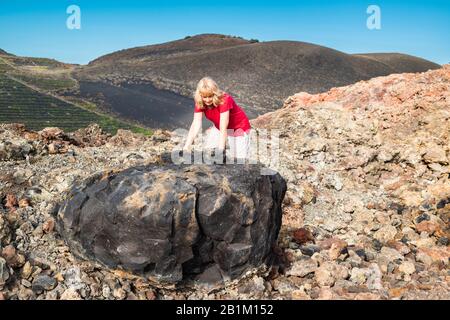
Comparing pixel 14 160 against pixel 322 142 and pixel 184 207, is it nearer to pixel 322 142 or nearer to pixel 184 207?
pixel 184 207

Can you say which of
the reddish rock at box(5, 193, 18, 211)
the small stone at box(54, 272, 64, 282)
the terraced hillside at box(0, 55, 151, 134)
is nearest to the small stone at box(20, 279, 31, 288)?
the small stone at box(54, 272, 64, 282)

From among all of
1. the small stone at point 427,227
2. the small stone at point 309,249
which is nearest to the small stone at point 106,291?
the small stone at point 309,249

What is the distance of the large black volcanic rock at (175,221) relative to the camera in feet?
A: 17.1

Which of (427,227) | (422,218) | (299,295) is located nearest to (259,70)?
(422,218)

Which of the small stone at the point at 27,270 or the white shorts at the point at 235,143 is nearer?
the small stone at the point at 27,270

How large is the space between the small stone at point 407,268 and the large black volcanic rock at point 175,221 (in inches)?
93.3

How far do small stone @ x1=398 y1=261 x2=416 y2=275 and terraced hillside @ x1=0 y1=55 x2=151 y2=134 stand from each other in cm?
2061

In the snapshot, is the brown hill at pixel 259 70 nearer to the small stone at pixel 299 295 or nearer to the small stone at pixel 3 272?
the small stone at pixel 299 295

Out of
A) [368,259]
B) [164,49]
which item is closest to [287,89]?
[164,49]

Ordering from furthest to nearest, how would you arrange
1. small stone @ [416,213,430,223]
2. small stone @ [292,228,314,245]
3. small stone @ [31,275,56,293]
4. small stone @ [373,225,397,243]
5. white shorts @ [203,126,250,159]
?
small stone @ [416,213,430,223] → small stone @ [373,225,397,243] → small stone @ [292,228,314,245] → white shorts @ [203,126,250,159] → small stone @ [31,275,56,293]

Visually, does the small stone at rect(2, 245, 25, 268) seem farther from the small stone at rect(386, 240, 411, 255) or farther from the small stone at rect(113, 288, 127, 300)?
the small stone at rect(386, 240, 411, 255)

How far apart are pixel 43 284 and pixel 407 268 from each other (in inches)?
205

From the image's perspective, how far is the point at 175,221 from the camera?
5.21 metres

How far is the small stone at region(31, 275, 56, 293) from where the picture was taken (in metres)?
5.47
